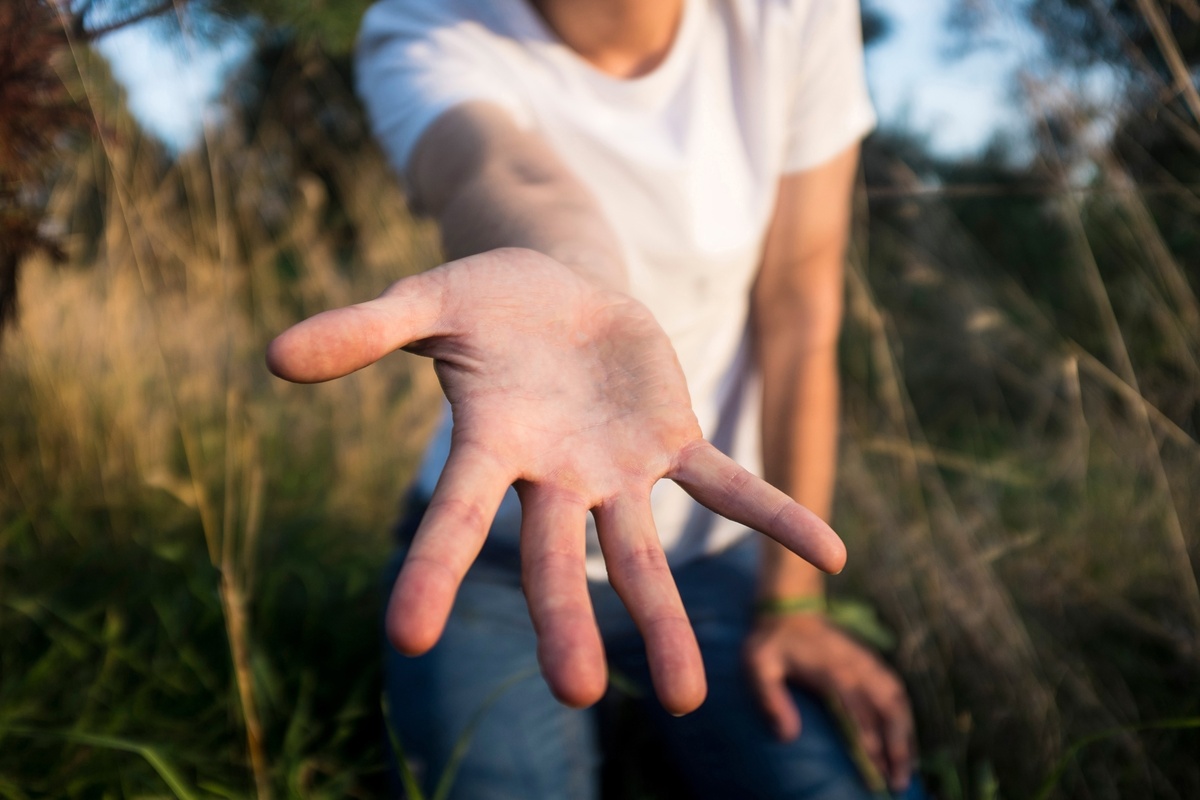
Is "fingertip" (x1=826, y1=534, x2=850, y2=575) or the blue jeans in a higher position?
"fingertip" (x1=826, y1=534, x2=850, y2=575)

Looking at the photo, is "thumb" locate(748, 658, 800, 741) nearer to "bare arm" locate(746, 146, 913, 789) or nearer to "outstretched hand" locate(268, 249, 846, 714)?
"bare arm" locate(746, 146, 913, 789)

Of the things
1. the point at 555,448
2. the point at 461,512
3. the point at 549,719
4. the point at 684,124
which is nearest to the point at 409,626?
the point at 461,512

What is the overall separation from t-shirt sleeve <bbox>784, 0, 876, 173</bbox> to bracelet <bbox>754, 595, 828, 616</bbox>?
2.11ft

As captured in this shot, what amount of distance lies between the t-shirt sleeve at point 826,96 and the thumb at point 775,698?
0.73 m

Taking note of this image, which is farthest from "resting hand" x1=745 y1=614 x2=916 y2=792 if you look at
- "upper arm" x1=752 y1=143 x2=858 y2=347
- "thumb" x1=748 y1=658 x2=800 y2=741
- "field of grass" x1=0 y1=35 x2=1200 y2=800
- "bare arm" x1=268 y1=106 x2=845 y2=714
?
"bare arm" x1=268 y1=106 x2=845 y2=714

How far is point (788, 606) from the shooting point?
1.12 meters

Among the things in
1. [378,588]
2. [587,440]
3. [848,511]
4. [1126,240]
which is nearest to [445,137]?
A: [587,440]

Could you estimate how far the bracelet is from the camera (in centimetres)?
112

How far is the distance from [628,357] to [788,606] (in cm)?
61

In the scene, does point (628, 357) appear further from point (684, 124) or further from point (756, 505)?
point (684, 124)

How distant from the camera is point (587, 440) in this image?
641 millimetres

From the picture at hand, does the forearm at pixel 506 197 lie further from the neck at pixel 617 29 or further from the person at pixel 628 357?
the neck at pixel 617 29

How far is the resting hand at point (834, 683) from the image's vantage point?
1038 mm

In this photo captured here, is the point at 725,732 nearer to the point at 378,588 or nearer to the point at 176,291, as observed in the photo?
the point at 378,588
